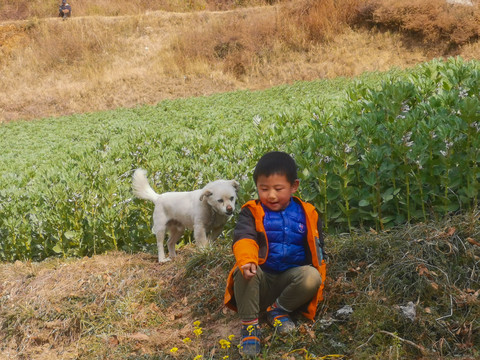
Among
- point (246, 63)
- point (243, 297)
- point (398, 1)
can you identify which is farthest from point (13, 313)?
point (398, 1)

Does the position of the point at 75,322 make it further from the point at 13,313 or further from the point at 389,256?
the point at 389,256

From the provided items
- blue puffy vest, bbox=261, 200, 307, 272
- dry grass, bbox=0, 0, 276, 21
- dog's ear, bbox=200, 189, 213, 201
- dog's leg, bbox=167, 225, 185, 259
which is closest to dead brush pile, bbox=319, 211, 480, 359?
blue puffy vest, bbox=261, 200, 307, 272

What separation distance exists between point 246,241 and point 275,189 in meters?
0.40

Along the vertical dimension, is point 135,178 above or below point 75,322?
above

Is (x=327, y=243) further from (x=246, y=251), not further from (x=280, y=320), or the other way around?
(x=246, y=251)

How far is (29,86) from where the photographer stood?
32469 mm

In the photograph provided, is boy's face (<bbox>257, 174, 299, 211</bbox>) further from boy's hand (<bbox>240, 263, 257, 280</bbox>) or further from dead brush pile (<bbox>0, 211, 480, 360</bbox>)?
dead brush pile (<bbox>0, 211, 480, 360</bbox>)

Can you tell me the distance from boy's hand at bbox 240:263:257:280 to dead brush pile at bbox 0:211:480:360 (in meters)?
0.51

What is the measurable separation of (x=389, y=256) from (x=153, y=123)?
12.9 meters

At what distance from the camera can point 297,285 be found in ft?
12.2

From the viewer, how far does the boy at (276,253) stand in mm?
3693

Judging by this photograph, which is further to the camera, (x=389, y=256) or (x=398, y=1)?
(x=398, y=1)

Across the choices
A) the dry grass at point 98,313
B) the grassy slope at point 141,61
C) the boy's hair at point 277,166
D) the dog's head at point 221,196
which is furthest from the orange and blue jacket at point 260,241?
the grassy slope at point 141,61

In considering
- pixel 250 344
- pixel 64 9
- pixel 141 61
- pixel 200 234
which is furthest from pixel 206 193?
pixel 64 9
